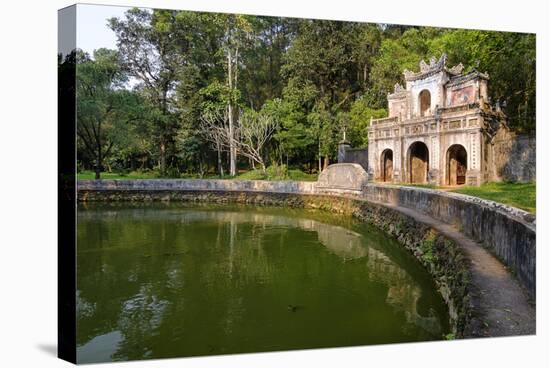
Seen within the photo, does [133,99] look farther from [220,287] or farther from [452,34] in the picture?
[452,34]

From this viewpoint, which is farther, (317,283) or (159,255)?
(159,255)

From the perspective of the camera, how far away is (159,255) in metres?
7.30

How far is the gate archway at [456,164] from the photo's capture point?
6.79m

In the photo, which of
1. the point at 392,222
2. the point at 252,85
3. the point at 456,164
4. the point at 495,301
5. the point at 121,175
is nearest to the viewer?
the point at 495,301

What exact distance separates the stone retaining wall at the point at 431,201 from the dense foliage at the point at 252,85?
60 centimetres

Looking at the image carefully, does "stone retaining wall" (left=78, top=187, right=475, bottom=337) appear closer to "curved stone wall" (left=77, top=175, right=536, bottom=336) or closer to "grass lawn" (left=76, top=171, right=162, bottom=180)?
"curved stone wall" (left=77, top=175, right=536, bottom=336)

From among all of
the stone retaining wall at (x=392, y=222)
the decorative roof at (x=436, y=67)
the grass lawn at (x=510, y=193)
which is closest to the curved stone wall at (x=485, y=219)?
the grass lawn at (x=510, y=193)

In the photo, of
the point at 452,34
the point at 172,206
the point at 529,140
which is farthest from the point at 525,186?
the point at 172,206

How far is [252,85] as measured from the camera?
6625mm

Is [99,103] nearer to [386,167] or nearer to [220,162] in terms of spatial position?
[220,162]

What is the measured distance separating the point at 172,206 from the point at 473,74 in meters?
5.69

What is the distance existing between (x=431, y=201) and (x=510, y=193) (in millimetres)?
1087

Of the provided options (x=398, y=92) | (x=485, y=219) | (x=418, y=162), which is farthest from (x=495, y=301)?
(x=398, y=92)

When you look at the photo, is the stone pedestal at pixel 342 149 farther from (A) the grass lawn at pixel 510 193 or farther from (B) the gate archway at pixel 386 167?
(A) the grass lawn at pixel 510 193
